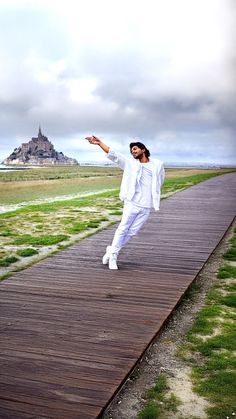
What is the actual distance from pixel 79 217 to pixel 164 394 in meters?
12.5

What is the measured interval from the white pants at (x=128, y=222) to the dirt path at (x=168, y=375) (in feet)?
6.30

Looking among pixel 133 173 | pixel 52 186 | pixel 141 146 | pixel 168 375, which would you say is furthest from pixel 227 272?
pixel 52 186

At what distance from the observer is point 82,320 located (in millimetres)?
5230

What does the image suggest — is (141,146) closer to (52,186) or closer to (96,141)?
(96,141)

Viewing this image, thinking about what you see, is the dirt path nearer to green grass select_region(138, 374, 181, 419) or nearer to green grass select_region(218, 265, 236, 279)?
green grass select_region(138, 374, 181, 419)

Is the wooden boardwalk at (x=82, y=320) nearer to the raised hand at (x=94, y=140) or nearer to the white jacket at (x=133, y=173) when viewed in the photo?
the white jacket at (x=133, y=173)

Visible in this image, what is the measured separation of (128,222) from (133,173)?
0.96 meters

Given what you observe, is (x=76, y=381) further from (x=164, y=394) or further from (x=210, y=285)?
(x=210, y=285)

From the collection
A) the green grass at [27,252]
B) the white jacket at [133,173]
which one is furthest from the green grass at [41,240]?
the white jacket at [133,173]

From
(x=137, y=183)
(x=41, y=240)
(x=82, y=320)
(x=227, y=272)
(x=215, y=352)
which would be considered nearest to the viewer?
(x=215, y=352)

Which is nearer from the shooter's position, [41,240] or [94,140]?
[94,140]

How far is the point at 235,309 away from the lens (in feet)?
20.3

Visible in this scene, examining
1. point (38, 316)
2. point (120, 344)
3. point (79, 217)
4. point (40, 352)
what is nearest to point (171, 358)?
point (120, 344)

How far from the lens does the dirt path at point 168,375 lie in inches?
139
